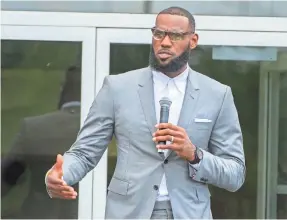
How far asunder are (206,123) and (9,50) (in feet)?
9.57

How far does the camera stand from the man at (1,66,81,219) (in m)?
5.57

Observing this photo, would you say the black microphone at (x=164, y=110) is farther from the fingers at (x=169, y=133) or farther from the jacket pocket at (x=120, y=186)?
the jacket pocket at (x=120, y=186)

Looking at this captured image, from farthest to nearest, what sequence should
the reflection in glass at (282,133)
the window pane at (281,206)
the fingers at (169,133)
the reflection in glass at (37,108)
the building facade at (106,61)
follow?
the window pane at (281,206) < the reflection in glass at (282,133) < the reflection in glass at (37,108) < the building facade at (106,61) < the fingers at (169,133)

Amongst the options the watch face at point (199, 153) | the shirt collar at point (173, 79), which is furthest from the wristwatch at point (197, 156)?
the shirt collar at point (173, 79)

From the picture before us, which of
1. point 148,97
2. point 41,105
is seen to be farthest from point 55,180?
point 41,105

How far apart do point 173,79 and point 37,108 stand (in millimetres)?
2735

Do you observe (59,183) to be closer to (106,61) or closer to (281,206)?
(106,61)

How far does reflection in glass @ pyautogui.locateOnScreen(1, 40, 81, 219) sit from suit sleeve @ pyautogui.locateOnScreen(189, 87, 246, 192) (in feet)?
8.56

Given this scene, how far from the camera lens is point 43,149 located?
18.6 feet

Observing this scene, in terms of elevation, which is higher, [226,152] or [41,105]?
[41,105]

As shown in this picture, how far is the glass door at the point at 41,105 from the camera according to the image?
5.45m

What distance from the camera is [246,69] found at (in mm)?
5625

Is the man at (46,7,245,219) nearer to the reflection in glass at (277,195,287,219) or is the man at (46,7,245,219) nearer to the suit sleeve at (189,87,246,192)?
the suit sleeve at (189,87,246,192)

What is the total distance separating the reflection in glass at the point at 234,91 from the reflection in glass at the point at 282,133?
0.68 feet
